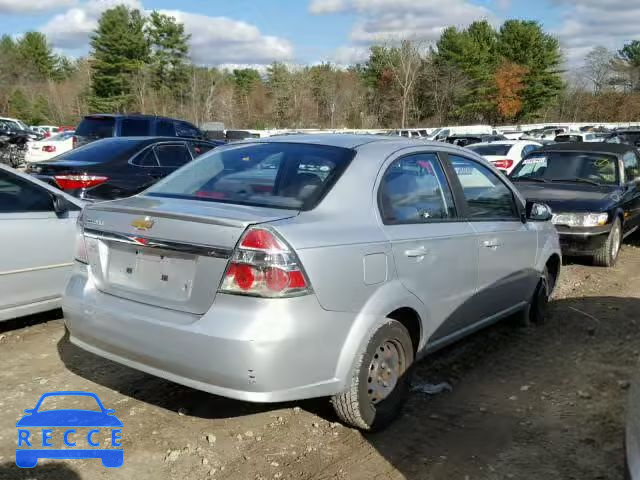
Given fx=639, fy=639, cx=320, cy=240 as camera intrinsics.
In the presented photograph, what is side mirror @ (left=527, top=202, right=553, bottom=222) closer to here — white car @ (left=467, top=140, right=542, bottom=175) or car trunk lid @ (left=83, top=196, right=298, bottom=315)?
car trunk lid @ (left=83, top=196, right=298, bottom=315)

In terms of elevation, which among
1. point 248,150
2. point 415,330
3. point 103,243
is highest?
point 248,150

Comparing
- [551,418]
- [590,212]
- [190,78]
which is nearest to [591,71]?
[190,78]

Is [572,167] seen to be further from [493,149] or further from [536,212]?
[493,149]

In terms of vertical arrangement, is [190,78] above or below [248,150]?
above

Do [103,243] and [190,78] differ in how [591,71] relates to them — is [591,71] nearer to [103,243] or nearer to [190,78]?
[190,78]

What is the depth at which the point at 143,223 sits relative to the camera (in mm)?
3416

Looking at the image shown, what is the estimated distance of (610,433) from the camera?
3764 mm

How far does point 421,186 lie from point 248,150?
3.89 feet

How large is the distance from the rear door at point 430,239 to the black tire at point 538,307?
1324 millimetres

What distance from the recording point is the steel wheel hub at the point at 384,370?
3.66m

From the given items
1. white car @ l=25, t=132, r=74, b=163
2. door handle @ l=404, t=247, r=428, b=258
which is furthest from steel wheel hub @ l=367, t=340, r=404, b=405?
white car @ l=25, t=132, r=74, b=163

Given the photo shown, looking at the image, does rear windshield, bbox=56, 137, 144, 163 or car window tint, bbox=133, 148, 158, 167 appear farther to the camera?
car window tint, bbox=133, 148, 158, 167

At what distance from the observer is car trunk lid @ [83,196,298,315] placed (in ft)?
10.4

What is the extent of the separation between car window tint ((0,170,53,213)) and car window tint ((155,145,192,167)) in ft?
13.0
